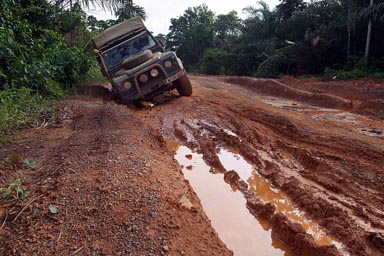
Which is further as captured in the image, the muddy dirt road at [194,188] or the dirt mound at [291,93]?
the dirt mound at [291,93]

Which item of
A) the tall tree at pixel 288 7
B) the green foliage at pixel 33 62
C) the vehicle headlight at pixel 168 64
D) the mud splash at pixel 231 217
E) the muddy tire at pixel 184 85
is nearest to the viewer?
the mud splash at pixel 231 217

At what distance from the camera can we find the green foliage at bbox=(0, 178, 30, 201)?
2.69 m

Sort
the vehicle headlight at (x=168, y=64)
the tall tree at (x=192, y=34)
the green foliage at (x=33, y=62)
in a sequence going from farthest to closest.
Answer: the tall tree at (x=192, y=34), the vehicle headlight at (x=168, y=64), the green foliage at (x=33, y=62)

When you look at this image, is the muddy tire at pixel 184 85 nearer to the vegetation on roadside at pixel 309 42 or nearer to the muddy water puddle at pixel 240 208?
the muddy water puddle at pixel 240 208

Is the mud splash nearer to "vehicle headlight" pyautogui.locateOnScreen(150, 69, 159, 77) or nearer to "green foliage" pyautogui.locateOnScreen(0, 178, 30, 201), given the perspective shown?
"green foliage" pyautogui.locateOnScreen(0, 178, 30, 201)

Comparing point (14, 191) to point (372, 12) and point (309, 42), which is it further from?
point (309, 42)

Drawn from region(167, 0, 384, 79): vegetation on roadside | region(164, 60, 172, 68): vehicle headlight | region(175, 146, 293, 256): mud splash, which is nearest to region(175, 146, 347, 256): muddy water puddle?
region(175, 146, 293, 256): mud splash

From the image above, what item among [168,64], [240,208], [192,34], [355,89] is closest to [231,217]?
[240,208]

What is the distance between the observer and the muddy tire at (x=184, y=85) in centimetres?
749

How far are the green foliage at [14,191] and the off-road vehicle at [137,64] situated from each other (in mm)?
3996

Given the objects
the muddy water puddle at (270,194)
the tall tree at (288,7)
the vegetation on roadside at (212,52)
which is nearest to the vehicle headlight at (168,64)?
the vegetation on roadside at (212,52)

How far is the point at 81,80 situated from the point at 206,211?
8.00 m

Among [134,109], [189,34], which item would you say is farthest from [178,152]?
Result: [189,34]

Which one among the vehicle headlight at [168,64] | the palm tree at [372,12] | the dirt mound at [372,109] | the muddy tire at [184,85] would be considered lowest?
the dirt mound at [372,109]
